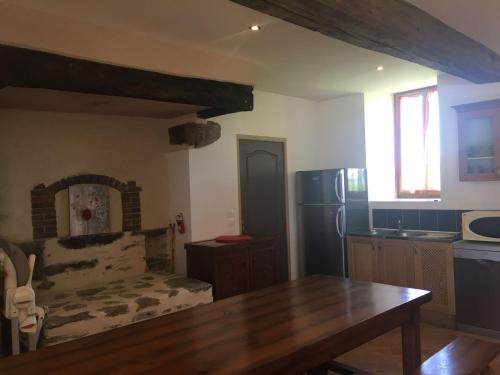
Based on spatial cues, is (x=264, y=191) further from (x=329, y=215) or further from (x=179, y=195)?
(x=179, y=195)

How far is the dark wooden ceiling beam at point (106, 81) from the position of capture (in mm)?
2498

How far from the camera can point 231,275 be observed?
4121 millimetres

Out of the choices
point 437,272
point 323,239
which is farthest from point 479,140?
point 323,239

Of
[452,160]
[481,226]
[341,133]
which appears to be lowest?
[481,226]

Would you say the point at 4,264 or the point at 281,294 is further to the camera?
the point at 4,264

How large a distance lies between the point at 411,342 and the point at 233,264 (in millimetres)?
1921

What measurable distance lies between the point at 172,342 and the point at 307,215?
3.56 metres

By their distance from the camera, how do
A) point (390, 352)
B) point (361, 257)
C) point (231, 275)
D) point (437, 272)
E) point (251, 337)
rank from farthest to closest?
point (361, 257) → point (437, 272) → point (231, 275) → point (390, 352) → point (251, 337)

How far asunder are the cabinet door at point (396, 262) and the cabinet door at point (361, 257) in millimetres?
97

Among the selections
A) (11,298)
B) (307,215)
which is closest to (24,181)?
(11,298)

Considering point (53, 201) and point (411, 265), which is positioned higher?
point (53, 201)

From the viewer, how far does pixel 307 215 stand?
5301 millimetres

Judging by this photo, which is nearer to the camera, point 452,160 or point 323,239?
point 452,160

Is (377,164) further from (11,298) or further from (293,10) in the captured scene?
(11,298)
